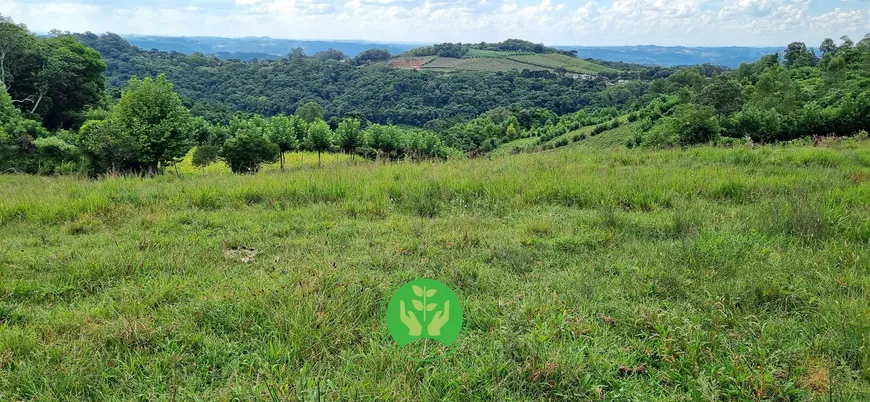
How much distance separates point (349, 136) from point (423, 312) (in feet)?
104

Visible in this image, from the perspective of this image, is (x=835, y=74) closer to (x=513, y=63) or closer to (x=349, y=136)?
(x=349, y=136)

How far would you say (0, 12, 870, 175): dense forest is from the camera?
27.0 meters

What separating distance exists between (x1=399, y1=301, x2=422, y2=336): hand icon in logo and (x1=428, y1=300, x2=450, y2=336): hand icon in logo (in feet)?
0.07

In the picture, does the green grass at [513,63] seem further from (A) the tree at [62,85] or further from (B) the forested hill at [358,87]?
(A) the tree at [62,85]

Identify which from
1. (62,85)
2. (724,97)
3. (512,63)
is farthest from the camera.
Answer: (512,63)

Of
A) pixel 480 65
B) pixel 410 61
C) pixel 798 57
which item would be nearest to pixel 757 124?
pixel 798 57

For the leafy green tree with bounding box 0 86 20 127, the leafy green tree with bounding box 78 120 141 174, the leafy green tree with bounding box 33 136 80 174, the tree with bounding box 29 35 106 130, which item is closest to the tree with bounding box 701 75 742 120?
the leafy green tree with bounding box 78 120 141 174

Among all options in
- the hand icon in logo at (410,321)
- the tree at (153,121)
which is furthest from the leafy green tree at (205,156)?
the hand icon in logo at (410,321)

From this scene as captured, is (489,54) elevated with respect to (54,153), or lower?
elevated

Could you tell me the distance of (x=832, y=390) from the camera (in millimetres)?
2215

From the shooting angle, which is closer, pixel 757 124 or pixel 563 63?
pixel 757 124

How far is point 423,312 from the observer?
2.02 m

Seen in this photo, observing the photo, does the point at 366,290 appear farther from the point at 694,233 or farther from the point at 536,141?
the point at 536,141

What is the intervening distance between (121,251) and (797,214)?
6827 millimetres
